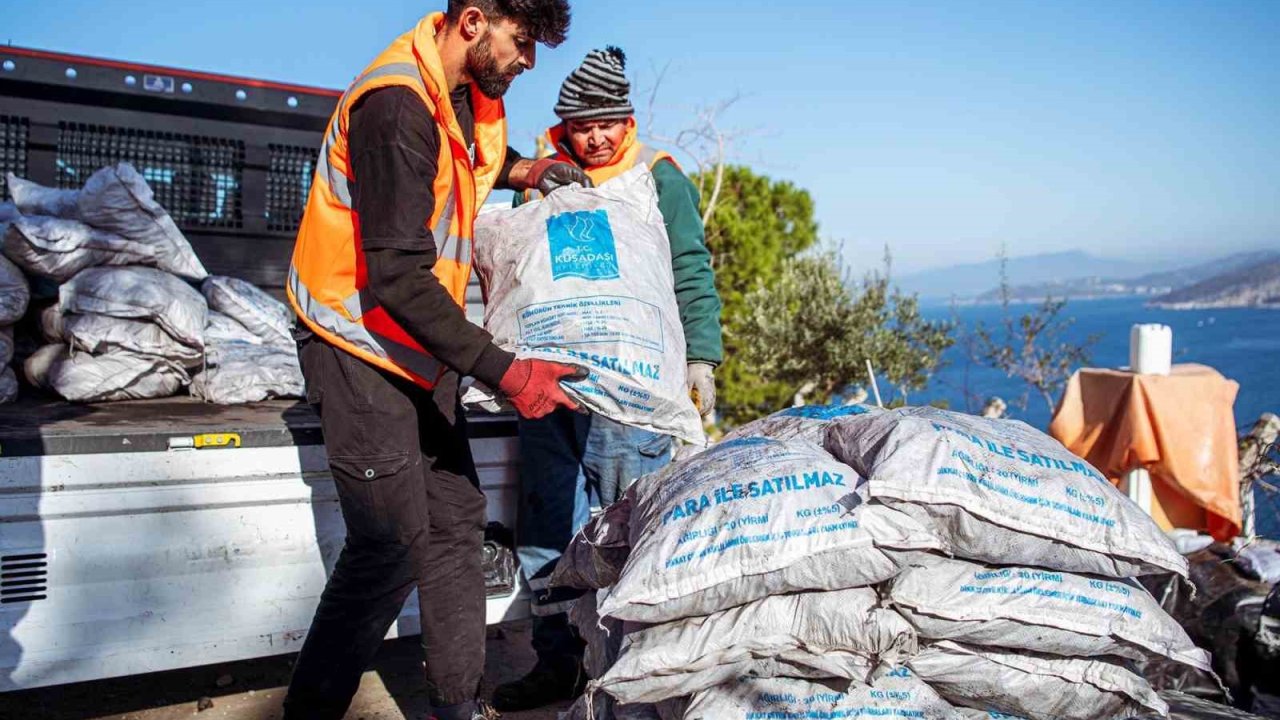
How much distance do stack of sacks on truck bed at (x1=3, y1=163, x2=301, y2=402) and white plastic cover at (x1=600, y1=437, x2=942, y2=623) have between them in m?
2.09

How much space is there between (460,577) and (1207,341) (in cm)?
2617

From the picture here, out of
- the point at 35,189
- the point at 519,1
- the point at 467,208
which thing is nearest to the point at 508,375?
the point at 467,208

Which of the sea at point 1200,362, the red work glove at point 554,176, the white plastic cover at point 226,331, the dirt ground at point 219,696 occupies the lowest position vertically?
the sea at point 1200,362

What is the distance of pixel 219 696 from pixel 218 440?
1.14 meters

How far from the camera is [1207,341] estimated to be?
2461 cm

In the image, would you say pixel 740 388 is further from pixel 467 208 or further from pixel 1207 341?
pixel 1207 341

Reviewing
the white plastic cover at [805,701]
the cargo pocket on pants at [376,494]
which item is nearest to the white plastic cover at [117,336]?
the cargo pocket on pants at [376,494]

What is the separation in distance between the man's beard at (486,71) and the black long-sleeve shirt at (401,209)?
0.86ft

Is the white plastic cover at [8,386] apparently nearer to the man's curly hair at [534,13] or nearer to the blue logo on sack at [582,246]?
the blue logo on sack at [582,246]

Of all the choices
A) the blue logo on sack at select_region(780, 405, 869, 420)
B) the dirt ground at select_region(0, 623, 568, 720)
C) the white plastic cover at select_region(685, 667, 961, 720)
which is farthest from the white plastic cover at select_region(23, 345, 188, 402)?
the white plastic cover at select_region(685, 667, 961, 720)

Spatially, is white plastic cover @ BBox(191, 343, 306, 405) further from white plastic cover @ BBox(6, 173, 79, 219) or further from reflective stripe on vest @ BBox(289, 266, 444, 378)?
reflective stripe on vest @ BBox(289, 266, 444, 378)

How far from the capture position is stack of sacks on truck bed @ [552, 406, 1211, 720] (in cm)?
220

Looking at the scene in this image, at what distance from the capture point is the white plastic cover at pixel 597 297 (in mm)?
2723

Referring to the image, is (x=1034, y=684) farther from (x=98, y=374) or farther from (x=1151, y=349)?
(x=98, y=374)
